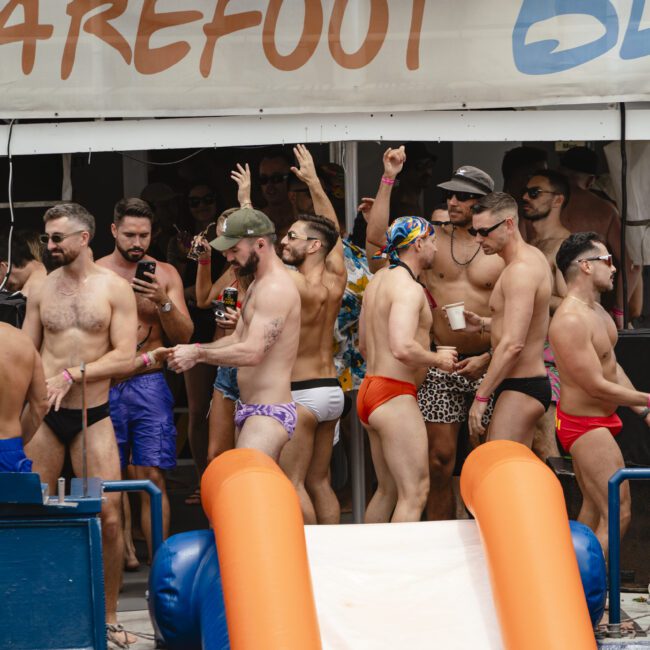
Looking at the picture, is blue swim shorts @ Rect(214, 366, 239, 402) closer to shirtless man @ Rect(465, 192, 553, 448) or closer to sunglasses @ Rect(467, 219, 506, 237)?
shirtless man @ Rect(465, 192, 553, 448)

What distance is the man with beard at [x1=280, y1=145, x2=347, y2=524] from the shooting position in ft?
25.3

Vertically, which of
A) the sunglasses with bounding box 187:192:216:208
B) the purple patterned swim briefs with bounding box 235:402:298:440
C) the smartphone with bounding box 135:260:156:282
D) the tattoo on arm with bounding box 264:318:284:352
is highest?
the sunglasses with bounding box 187:192:216:208

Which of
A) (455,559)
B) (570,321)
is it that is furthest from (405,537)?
(570,321)

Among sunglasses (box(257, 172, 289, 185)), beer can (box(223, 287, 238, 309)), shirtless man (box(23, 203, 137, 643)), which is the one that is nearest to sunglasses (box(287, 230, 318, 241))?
beer can (box(223, 287, 238, 309))

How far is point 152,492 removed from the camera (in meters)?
5.84

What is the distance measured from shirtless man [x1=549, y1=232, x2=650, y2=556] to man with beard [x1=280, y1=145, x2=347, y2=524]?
141 cm

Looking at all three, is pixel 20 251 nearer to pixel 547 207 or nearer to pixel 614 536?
pixel 547 207

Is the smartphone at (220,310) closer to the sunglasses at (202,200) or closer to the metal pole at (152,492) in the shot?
the sunglasses at (202,200)

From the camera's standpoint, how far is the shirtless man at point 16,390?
6254mm

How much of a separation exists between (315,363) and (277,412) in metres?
0.84

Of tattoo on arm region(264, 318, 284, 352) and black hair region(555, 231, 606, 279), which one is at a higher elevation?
black hair region(555, 231, 606, 279)

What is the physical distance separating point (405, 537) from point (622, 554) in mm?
2025

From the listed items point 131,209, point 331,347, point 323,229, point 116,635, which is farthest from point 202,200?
point 116,635

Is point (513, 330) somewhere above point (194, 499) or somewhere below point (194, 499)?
above
